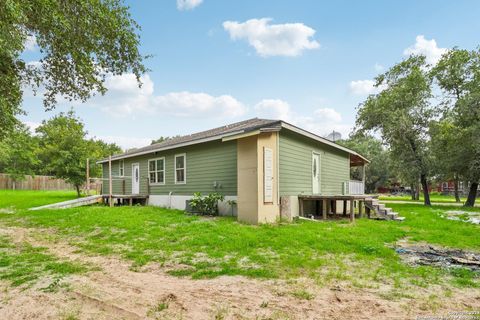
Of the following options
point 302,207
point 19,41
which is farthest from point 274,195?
point 19,41

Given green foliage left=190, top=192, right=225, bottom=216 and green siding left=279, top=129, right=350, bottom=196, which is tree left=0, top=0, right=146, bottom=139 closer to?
green foliage left=190, top=192, right=225, bottom=216

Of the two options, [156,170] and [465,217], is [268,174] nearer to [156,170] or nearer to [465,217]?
[156,170]

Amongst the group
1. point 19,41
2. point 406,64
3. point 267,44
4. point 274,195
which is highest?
point 406,64

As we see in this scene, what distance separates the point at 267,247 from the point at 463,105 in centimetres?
1668

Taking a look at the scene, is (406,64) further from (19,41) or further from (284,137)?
(19,41)

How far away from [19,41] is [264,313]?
6.57 metres

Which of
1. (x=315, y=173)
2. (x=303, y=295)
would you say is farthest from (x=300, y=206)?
(x=303, y=295)

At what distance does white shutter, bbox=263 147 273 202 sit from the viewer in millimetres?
8875

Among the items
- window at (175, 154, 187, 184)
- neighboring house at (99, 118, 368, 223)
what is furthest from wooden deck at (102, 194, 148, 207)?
window at (175, 154, 187, 184)

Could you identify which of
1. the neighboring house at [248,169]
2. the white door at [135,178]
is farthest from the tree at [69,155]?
the white door at [135,178]

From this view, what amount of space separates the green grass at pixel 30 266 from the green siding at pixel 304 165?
6687 millimetres

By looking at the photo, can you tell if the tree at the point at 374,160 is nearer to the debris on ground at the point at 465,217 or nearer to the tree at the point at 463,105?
the tree at the point at 463,105

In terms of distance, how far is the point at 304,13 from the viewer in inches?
429

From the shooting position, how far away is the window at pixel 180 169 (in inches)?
495
